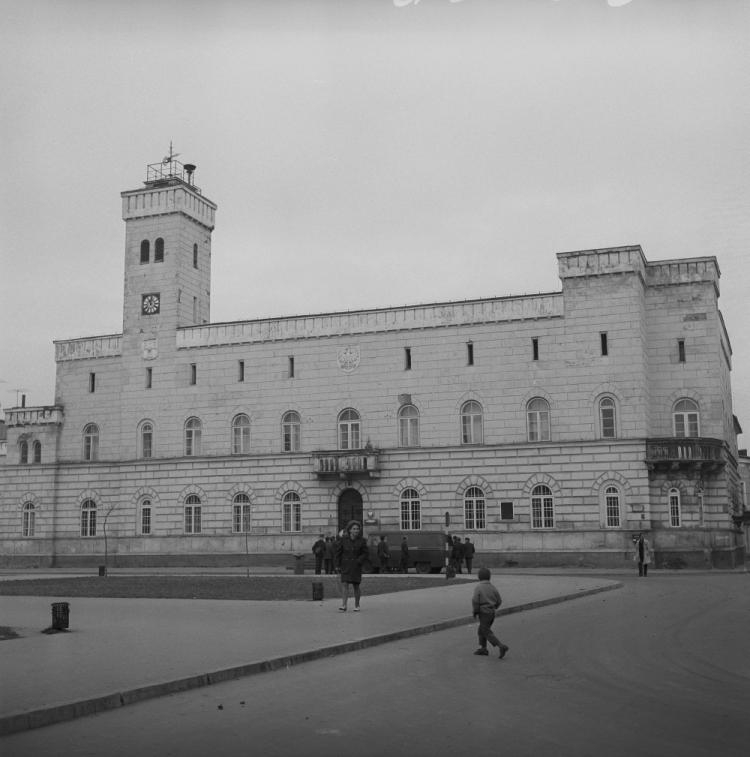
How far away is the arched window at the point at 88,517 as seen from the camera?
202 feet

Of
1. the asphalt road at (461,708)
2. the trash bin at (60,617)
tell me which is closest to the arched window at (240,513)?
the trash bin at (60,617)

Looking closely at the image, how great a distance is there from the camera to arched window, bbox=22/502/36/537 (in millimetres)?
63031

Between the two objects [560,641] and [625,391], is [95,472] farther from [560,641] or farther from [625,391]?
[560,641]

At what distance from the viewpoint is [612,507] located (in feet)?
167

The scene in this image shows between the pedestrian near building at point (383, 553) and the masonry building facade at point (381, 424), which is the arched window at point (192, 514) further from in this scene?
the pedestrian near building at point (383, 553)

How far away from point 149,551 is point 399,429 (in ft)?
53.5

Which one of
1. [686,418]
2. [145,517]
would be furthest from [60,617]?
[145,517]

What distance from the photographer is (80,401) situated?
206ft

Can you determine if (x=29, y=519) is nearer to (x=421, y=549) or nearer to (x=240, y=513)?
(x=240, y=513)

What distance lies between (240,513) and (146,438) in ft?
25.6

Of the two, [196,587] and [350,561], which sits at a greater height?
[350,561]

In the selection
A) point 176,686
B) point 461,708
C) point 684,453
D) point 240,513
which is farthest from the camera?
point 240,513

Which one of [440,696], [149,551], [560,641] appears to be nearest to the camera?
[440,696]

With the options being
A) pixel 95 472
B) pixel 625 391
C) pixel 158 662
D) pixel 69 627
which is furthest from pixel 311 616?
pixel 95 472
